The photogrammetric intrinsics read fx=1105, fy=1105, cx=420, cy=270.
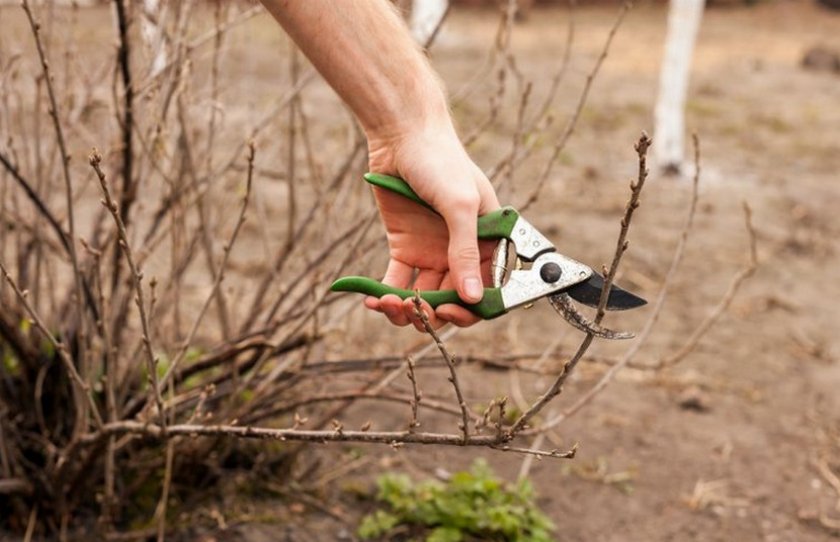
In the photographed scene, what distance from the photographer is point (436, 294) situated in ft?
5.96

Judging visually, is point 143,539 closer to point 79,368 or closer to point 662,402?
point 79,368

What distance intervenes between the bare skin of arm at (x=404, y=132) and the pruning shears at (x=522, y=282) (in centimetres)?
3

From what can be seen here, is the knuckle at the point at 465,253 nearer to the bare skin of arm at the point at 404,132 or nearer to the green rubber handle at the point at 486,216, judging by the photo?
the bare skin of arm at the point at 404,132

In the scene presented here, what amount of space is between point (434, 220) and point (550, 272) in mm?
234

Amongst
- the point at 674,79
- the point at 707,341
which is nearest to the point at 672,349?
the point at 707,341

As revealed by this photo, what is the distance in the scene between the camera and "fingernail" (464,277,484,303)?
1743mm

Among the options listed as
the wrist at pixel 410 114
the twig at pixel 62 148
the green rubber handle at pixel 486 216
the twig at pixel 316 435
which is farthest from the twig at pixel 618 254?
the twig at pixel 62 148

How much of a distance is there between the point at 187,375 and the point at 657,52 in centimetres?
1119

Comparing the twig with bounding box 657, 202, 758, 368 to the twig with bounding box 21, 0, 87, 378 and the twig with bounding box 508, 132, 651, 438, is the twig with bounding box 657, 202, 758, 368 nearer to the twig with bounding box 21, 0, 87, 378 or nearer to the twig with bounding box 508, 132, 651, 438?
the twig with bounding box 508, 132, 651, 438

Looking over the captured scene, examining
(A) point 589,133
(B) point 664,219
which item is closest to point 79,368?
(B) point 664,219

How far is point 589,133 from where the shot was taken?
808cm

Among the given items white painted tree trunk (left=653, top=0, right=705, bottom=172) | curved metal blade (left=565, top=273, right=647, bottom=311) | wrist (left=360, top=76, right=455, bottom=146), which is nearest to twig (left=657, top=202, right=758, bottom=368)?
curved metal blade (left=565, top=273, right=647, bottom=311)

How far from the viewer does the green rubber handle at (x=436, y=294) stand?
70.7 inches

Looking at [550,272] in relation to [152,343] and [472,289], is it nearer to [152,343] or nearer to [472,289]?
[472,289]
